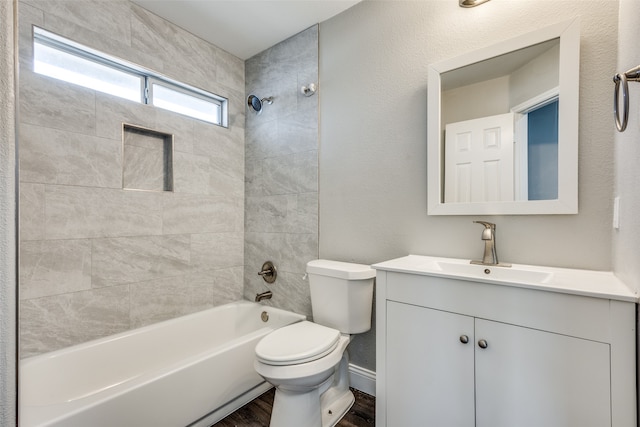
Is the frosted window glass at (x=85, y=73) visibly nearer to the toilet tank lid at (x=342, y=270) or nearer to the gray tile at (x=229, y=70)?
the gray tile at (x=229, y=70)

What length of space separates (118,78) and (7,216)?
195 centimetres

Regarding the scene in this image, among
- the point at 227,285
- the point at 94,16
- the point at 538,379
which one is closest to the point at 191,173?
the point at 227,285

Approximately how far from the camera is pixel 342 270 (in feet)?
5.71

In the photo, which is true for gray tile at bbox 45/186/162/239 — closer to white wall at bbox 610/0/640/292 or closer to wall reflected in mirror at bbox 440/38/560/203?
wall reflected in mirror at bbox 440/38/560/203

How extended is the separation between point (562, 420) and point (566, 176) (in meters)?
0.94

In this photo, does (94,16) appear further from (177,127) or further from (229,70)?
(229,70)

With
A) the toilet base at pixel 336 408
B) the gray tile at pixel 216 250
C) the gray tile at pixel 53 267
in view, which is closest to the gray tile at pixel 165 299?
the gray tile at pixel 216 250

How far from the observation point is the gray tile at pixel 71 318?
5.21 ft

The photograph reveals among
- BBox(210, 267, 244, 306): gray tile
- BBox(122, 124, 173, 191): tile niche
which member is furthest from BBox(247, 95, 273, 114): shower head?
BBox(210, 267, 244, 306): gray tile

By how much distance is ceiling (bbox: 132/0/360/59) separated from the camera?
1971 mm

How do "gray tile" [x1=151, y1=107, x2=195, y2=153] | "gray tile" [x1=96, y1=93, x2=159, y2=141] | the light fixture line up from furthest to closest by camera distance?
1. "gray tile" [x1=151, y1=107, x2=195, y2=153]
2. "gray tile" [x1=96, y1=93, x2=159, y2=141]
3. the light fixture

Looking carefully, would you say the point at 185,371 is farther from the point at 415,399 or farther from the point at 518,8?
the point at 518,8

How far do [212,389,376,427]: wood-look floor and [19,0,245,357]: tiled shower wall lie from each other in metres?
0.85

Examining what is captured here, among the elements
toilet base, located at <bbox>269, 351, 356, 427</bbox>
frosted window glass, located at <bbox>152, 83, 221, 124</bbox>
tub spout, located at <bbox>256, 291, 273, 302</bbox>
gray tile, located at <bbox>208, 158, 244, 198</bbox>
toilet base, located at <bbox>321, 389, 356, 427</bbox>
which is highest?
frosted window glass, located at <bbox>152, 83, 221, 124</bbox>
